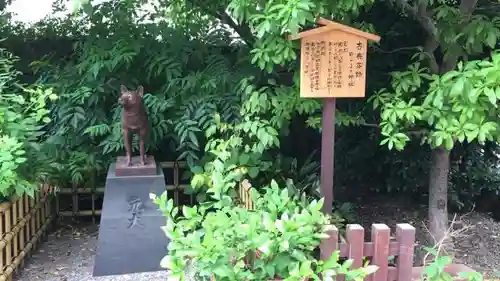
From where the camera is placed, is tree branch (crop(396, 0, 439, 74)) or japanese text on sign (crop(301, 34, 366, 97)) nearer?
japanese text on sign (crop(301, 34, 366, 97))

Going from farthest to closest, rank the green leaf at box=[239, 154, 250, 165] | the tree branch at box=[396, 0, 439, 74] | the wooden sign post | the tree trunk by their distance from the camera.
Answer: the green leaf at box=[239, 154, 250, 165], the tree trunk, the tree branch at box=[396, 0, 439, 74], the wooden sign post

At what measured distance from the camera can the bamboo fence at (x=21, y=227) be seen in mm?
3789

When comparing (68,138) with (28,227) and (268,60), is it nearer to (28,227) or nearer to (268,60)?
(28,227)

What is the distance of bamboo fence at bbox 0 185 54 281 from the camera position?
12.4ft

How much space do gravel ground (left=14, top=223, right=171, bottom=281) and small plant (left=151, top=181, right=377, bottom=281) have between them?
156 cm

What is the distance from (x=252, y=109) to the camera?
3.85 meters

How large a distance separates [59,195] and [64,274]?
4.98 ft

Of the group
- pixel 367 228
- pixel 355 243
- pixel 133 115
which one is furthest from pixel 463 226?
pixel 133 115

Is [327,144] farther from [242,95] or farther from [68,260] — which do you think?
[68,260]

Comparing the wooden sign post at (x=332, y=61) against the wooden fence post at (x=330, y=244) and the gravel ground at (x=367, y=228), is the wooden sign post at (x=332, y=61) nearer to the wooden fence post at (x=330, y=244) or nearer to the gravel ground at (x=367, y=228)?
the wooden fence post at (x=330, y=244)

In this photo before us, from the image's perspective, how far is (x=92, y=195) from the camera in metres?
5.59

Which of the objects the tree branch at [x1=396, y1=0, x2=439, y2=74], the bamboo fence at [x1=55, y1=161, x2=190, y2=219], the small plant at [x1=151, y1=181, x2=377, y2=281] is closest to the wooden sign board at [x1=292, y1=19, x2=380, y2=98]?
the tree branch at [x1=396, y1=0, x2=439, y2=74]

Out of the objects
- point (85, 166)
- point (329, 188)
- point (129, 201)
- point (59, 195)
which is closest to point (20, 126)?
point (129, 201)

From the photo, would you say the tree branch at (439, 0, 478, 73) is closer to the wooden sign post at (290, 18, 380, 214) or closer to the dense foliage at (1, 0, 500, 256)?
the dense foliage at (1, 0, 500, 256)
